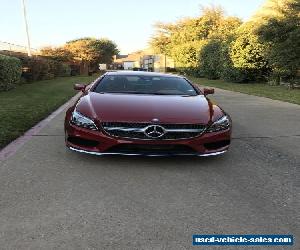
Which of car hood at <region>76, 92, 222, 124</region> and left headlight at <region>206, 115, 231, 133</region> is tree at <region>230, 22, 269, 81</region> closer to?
car hood at <region>76, 92, 222, 124</region>

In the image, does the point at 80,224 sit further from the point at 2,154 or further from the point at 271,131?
the point at 271,131

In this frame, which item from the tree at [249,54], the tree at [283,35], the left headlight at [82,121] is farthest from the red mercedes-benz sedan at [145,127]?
the tree at [249,54]

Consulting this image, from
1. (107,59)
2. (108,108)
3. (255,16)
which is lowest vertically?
(107,59)

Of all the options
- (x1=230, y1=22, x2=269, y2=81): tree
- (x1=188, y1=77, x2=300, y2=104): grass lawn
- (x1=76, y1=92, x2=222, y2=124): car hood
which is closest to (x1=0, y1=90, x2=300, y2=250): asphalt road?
(x1=76, y1=92, x2=222, y2=124): car hood

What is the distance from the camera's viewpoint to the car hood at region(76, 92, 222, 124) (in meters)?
5.20

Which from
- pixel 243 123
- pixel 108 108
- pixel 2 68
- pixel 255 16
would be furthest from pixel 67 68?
pixel 108 108

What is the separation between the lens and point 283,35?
21062 mm

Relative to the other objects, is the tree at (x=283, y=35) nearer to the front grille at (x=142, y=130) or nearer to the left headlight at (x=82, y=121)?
the front grille at (x=142, y=130)

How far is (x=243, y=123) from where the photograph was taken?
30.3ft

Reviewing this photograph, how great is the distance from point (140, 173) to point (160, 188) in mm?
573

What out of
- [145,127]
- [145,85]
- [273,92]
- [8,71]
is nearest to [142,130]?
[145,127]

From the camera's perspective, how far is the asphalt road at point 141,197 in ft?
10.8

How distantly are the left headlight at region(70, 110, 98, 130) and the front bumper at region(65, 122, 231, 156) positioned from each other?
5 cm

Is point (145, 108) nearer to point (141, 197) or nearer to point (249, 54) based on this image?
point (141, 197)
